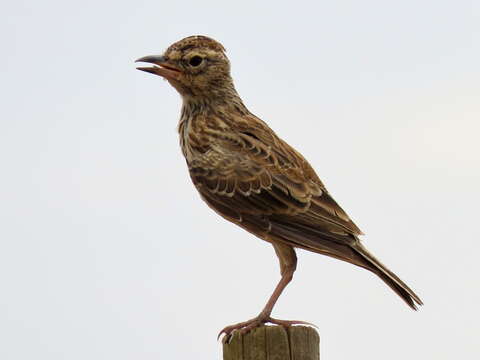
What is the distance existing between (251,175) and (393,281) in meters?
2.44

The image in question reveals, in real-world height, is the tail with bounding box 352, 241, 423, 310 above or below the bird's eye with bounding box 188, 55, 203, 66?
below

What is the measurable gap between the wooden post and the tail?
6.40ft

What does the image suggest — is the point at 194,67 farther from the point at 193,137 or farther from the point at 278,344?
the point at 278,344

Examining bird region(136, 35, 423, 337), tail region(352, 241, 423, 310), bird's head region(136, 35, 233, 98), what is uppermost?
bird's head region(136, 35, 233, 98)

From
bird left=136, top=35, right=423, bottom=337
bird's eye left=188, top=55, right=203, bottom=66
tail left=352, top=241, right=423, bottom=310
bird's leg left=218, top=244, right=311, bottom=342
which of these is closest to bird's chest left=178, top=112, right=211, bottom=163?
bird left=136, top=35, right=423, bottom=337

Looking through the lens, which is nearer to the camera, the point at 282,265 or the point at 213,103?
the point at 282,265

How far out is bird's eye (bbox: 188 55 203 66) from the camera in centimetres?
1273

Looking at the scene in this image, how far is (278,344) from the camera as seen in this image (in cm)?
841

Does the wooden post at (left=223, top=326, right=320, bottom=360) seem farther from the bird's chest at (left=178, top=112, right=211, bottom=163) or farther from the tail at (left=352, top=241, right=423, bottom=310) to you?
the bird's chest at (left=178, top=112, right=211, bottom=163)

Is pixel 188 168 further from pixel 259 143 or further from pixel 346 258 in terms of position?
pixel 346 258

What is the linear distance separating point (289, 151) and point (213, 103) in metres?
1.48

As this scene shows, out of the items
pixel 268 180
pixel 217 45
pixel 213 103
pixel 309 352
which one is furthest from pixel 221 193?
pixel 309 352

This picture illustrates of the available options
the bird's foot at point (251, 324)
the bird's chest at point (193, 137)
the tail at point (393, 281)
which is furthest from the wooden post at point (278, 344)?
the bird's chest at point (193, 137)

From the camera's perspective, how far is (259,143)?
1201 cm
